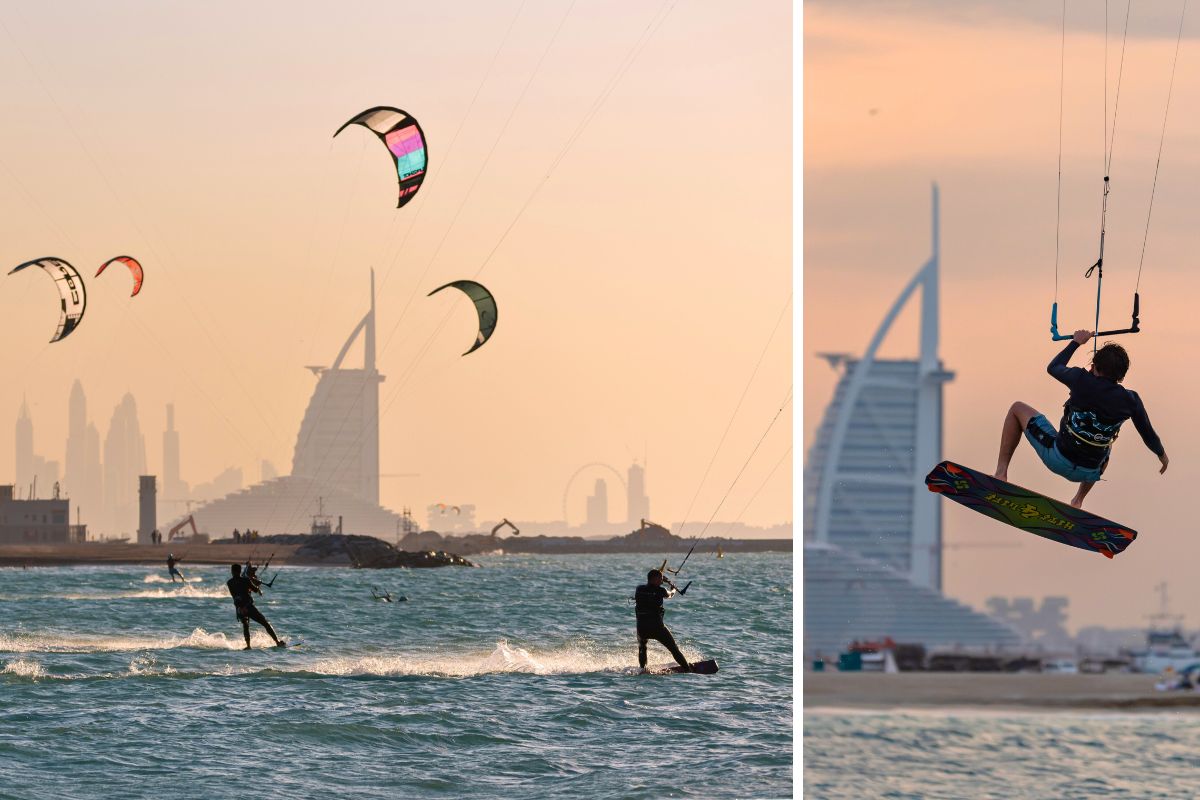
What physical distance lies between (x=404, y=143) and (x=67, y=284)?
424 centimetres

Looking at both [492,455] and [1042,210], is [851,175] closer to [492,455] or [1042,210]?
[1042,210]

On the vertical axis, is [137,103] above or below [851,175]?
below

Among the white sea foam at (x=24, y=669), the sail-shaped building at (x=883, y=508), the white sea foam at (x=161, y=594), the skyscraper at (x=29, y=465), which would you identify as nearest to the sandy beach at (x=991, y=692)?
the sail-shaped building at (x=883, y=508)

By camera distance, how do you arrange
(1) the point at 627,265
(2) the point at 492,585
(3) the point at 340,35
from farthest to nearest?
(2) the point at 492,585
(1) the point at 627,265
(3) the point at 340,35

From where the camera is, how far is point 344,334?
64.4 ft

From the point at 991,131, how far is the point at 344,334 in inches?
1041


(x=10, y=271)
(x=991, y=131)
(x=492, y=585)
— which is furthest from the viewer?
(x=991, y=131)

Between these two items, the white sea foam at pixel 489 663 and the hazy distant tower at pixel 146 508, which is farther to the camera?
the hazy distant tower at pixel 146 508

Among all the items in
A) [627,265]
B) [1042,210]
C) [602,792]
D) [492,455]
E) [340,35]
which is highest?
[1042,210]

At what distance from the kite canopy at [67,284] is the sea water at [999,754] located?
13.1 meters

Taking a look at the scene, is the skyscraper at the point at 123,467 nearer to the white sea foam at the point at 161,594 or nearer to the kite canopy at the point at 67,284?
the white sea foam at the point at 161,594

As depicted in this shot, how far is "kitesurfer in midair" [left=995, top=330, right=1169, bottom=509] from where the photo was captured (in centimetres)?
648

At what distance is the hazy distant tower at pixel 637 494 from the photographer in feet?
83.4

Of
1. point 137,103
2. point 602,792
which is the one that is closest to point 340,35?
point 137,103
